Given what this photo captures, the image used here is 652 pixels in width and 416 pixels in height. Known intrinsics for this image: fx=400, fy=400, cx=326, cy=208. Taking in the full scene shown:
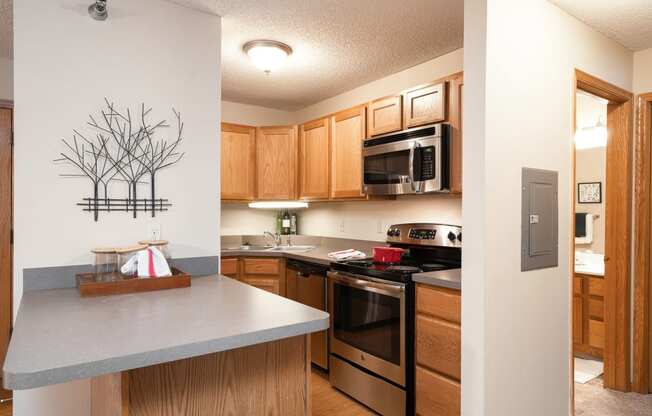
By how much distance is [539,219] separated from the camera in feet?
6.72

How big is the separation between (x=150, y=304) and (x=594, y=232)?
3.86m

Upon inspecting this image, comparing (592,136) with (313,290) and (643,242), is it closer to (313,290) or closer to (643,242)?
(643,242)

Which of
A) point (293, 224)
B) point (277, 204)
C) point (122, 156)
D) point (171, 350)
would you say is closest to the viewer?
point (171, 350)

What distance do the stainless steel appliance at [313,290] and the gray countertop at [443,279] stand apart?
96cm

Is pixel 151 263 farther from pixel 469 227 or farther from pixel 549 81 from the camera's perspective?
pixel 549 81

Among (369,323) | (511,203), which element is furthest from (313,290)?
(511,203)

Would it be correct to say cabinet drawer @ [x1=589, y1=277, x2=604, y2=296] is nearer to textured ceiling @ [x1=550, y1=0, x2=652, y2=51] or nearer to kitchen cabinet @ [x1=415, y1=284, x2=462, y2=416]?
textured ceiling @ [x1=550, y1=0, x2=652, y2=51]

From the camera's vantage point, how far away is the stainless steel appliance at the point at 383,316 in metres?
2.34

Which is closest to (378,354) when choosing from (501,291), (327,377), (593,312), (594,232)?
(327,377)

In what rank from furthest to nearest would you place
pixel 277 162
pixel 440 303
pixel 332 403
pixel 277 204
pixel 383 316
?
1. pixel 277 204
2. pixel 277 162
3. pixel 332 403
4. pixel 383 316
5. pixel 440 303

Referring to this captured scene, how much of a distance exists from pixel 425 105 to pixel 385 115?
1.27ft

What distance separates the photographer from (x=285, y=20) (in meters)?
2.42

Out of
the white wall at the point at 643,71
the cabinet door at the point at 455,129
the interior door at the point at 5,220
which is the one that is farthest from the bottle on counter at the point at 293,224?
the white wall at the point at 643,71

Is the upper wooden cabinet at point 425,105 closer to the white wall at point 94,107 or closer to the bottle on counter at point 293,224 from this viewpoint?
the white wall at point 94,107
